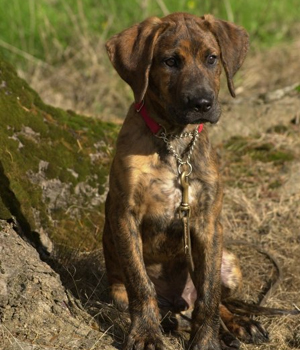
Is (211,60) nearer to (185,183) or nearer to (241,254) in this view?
(185,183)

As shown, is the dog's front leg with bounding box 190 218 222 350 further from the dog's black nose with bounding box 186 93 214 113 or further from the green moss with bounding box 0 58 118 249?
the green moss with bounding box 0 58 118 249

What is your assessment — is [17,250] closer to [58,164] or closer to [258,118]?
[58,164]

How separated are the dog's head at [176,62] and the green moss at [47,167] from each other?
51.2 inches

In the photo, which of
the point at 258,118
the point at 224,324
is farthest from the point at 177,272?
the point at 258,118

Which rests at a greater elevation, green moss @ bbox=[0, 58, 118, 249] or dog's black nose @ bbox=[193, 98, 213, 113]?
dog's black nose @ bbox=[193, 98, 213, 113]

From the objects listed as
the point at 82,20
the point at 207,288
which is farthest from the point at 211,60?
the point at 82,20

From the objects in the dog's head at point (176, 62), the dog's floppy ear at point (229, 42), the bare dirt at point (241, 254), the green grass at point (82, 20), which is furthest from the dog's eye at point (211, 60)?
the green grass at point (82, 20)

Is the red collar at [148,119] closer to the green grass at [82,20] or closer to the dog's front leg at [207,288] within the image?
the dog's front leg at [207,288]

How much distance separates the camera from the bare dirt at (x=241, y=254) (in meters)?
4.20

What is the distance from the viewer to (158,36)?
4.50 m

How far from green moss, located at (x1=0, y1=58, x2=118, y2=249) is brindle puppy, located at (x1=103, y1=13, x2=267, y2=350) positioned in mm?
942

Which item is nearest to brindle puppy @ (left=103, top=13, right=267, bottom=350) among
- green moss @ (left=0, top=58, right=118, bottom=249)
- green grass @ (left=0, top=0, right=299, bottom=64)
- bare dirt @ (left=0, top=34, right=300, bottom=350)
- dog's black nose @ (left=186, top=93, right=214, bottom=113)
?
dog's black nose @ (left=186, top=93, right=214, bottom=113)

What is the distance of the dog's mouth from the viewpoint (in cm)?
423

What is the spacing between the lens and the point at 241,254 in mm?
6000
